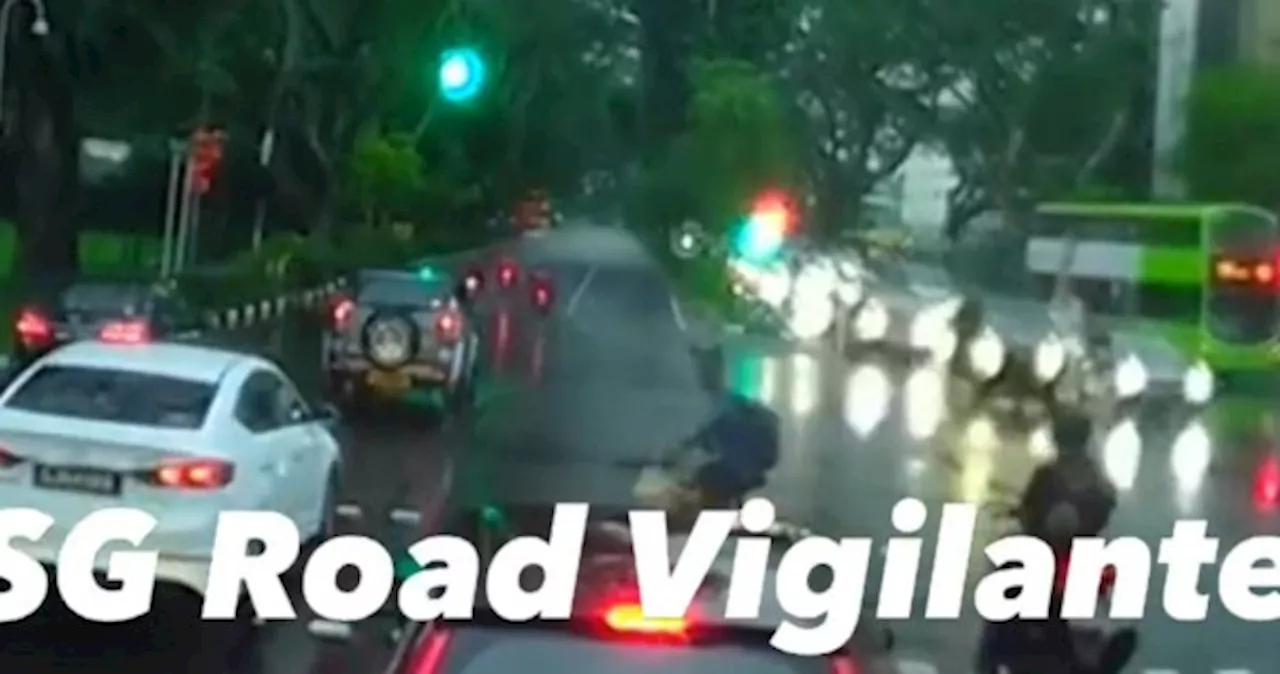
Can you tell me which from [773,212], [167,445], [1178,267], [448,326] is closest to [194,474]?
[167,445]

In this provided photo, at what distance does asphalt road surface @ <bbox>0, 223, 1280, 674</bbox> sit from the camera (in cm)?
447

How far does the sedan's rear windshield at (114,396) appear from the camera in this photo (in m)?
4.45

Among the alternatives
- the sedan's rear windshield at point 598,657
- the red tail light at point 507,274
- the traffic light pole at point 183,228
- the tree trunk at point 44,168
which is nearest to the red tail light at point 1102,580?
the sedan's rear windshield at point 598,657

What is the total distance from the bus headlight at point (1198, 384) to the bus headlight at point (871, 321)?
443 mm

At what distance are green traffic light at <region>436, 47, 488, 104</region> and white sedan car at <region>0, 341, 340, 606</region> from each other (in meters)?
0.48

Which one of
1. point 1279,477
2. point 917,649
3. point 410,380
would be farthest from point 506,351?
point 1279,477

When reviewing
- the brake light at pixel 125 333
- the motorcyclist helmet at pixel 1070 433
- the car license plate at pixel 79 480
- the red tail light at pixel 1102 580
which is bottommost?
the red tail light at pixel 1102 580

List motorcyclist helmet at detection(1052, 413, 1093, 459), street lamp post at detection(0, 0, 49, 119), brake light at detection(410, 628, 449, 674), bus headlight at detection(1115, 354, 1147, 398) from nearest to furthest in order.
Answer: brake light at detection(410, 628, 449, 674)
street lamp post at detection(0, 0, 49, 119)
bus headlight at detection(1115, 354, 1147, 398)
motorcyclist helmet at detection(1052, 413, 1093, 459)

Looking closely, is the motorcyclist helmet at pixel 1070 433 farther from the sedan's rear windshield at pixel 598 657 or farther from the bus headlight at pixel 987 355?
the sedan's rear windshield at pixel 598 657

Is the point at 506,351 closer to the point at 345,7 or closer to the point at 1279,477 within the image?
the point at 345,7

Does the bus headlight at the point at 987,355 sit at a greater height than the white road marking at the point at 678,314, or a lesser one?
lesser

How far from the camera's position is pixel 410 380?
4.51m

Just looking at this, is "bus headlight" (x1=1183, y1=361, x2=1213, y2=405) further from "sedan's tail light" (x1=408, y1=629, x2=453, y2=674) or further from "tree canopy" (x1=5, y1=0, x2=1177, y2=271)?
"sedan's tail light" (x1=408, y1=629, x2=453, y2=674)

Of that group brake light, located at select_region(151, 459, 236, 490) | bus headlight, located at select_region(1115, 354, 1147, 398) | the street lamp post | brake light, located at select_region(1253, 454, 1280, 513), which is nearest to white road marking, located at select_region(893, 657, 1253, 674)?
brake light, located at select_region(1253, 454, 1280, 513)
